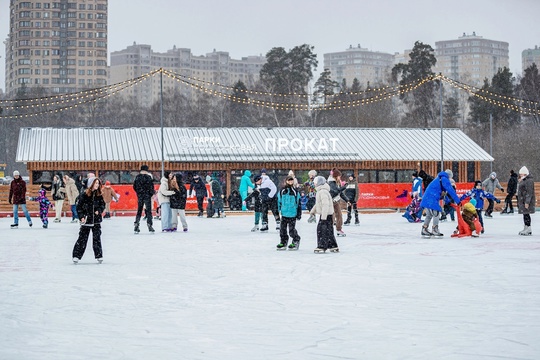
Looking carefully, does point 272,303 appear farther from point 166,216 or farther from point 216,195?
point 216,195

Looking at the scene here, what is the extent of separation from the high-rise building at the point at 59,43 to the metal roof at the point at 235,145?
434ft

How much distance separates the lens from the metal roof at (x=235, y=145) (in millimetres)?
42344

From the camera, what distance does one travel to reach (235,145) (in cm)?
4425

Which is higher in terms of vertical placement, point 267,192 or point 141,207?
point 267,192

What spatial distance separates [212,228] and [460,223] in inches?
297

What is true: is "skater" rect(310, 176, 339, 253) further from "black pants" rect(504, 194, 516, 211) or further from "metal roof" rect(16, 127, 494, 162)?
"metal roof" rect(16, 127, 494, 162)

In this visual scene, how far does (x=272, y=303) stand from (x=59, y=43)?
573 ft

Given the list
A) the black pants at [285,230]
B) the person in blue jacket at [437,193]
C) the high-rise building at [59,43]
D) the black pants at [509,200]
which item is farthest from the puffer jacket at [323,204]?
the high-rise building at [59,43]

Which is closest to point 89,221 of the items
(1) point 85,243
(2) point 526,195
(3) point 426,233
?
(1) point 85,243

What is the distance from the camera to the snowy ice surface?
692 cm

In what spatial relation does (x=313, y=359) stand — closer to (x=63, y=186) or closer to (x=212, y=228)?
(x=212, y=228)

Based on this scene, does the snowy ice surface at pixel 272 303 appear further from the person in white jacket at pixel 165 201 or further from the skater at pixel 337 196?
the person in white jacket at pixel 165 201

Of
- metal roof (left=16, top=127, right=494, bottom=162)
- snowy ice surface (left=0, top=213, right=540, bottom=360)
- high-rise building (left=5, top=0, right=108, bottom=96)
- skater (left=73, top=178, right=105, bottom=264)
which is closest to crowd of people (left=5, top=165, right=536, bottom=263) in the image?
skater (left=73, top=178, right=105, bottom=264)

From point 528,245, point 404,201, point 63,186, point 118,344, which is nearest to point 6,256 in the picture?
point 118,344
